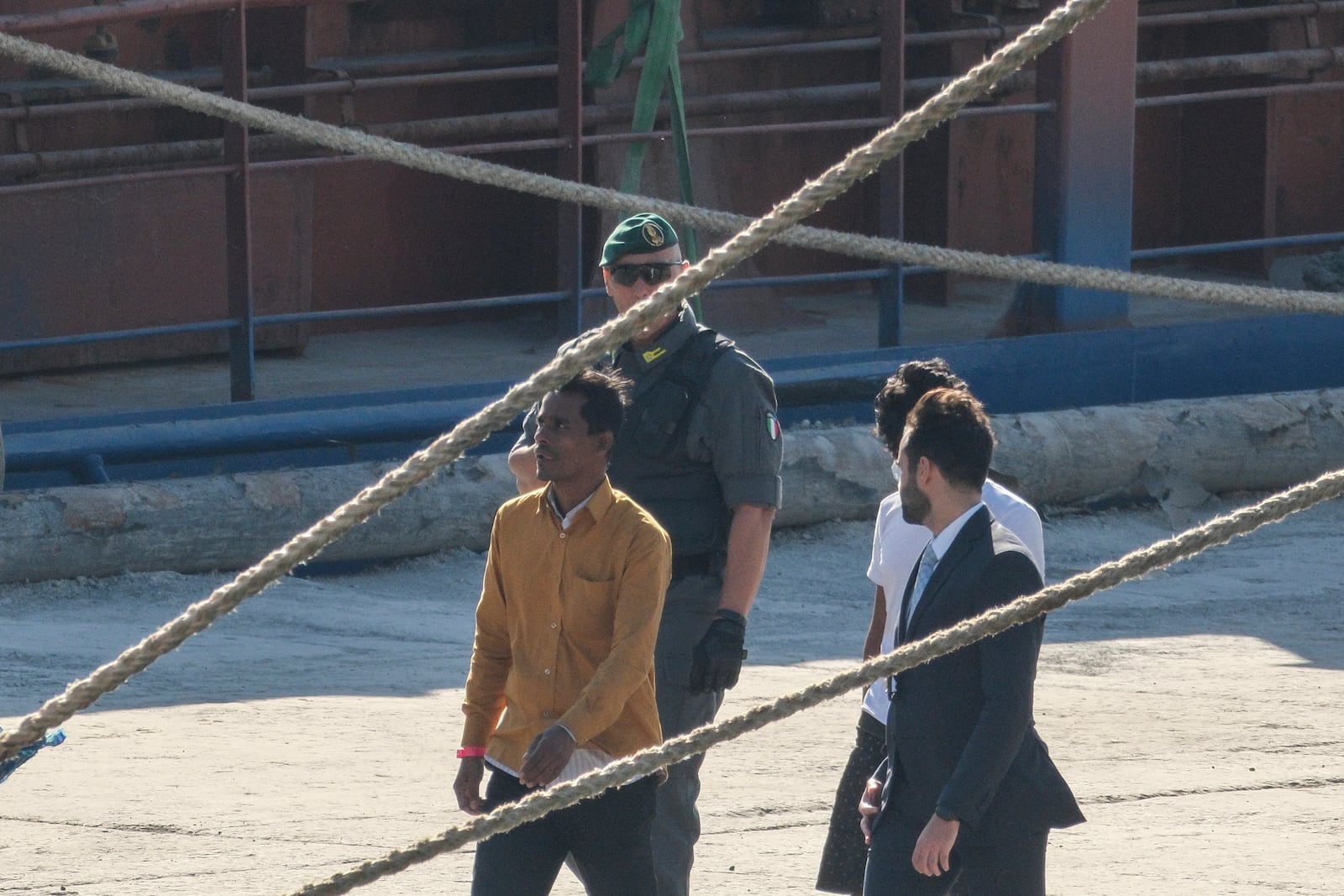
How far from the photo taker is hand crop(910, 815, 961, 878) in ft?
11.2

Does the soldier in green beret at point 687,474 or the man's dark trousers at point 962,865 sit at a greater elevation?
the soldier in green beret at point 687,474

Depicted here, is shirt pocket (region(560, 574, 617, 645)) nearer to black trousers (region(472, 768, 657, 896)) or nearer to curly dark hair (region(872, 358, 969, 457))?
black trousers (region(472, 768, 657, 896))

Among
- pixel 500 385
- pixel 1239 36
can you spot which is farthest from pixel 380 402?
pixel 1239 36

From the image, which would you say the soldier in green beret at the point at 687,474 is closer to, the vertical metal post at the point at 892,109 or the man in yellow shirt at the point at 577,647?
the man in yellow shirt at the point at 577,647

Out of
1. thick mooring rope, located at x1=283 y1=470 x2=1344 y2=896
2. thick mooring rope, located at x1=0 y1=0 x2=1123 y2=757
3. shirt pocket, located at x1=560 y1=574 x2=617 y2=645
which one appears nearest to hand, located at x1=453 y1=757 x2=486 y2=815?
shirt pocket, located at x1=560 y1=574 x2=617 y2=645

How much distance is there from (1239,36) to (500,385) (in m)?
6.23

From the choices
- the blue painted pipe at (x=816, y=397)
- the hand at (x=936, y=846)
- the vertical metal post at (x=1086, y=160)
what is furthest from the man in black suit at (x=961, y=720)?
the vertical metal post at (x=1086, y=160)

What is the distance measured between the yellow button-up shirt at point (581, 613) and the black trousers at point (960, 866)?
441 mm

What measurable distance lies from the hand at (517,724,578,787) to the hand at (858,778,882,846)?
0.55m

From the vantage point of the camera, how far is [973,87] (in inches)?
84.7

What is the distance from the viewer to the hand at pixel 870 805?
12.0 feet

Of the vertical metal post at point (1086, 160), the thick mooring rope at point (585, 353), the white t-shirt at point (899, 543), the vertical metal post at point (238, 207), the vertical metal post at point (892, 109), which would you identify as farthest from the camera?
the vertical metal post at point (1086, 160)

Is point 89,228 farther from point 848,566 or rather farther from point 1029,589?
point 1029,589

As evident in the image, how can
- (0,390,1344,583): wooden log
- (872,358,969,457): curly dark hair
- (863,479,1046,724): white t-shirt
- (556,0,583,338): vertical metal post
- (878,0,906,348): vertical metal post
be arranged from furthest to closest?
(878,0,906,348): vertical metal post < (556,0,583,338): vertical metal post < (0,390,1344,583): wooden log < (872,358,969,457): curly dark hair < (863,479,1046,724): white t-shirt
